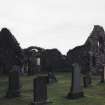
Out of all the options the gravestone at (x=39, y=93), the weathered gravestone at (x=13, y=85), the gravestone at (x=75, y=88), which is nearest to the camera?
the gravestone at (x=39, y=93)

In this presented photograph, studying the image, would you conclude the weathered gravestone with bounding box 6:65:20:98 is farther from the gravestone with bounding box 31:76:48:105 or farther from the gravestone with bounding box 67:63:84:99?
the gravestone with bounding box 67:63:84:99

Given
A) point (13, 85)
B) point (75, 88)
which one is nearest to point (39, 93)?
point (75, 88)

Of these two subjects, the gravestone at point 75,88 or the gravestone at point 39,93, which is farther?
the gravestone at point 75,88

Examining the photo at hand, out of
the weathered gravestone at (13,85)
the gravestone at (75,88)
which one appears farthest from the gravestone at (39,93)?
the weathered gravestone at (13,85)

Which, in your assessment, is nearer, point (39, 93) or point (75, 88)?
point (39, 93)

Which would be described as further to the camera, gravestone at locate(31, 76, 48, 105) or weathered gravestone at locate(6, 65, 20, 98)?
weathered gravestone at locate(6, 65, 20, 98)

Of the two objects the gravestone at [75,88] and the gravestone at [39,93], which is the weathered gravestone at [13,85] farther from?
the gravestone at [75,88]

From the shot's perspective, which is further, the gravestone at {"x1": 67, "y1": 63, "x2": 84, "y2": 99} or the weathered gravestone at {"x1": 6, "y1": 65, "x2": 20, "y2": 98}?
the weathered gravestone at {"x1": 6, "y1": 65, "x2": 20, "y2": 98}

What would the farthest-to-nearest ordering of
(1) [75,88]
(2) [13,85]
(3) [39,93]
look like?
1. (2) [13,85]
2. (1) [75,88]
3. (3) [39,93]

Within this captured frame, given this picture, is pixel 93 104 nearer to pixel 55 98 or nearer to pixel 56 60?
pixel 55 98

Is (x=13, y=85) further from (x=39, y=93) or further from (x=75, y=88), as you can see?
(x=75, y=88)

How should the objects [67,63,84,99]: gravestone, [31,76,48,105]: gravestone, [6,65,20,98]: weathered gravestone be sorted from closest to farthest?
[31,76,48,105]: gravestone < [67,63,84,99]: gravestone < [6,65,20,98]: weathered gravestone

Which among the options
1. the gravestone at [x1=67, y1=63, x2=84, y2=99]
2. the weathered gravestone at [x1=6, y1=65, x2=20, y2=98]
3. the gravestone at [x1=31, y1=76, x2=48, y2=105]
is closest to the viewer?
the gravestone at [x1=31, y1=76, x2=48, y2=105]

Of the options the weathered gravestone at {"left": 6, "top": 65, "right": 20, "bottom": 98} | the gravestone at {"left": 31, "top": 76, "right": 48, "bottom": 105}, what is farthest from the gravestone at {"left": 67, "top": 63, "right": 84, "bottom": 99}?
the weathered gravestone at {"left": 6, "top": 65, "right": 20, "bottom": 98}
